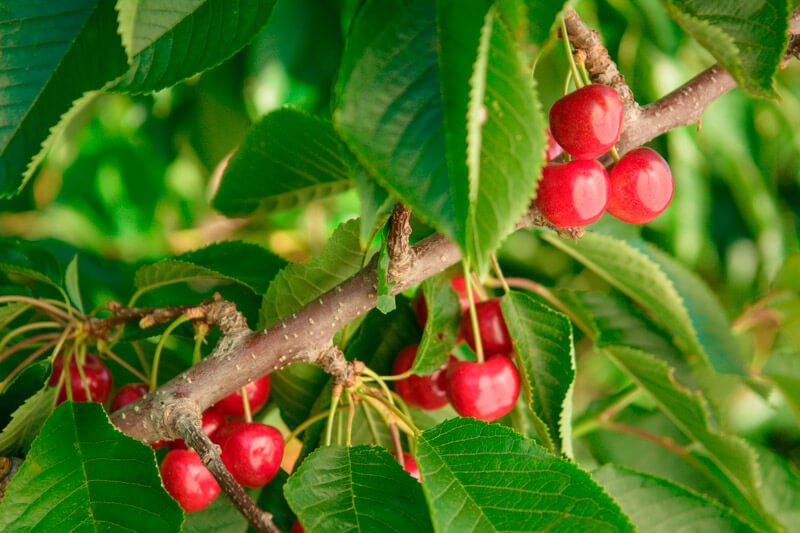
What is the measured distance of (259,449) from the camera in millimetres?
578

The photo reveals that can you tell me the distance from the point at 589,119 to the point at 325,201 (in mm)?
1100

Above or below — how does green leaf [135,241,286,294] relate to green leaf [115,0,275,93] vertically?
below

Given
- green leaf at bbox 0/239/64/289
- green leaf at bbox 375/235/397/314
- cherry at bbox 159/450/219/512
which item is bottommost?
cherry at bbox 159/450/219/512

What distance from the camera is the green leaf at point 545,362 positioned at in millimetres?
583

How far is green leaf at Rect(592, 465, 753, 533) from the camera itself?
670 millimetres

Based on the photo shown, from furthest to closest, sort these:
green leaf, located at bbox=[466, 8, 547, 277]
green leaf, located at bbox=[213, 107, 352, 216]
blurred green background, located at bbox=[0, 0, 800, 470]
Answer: blurred green background, located at bbox=[0, 0, 800, 470]
green leaf, located at bbox=[213, 107, 352, 216]
green leaf, located at bbox=[466, 8, 547, 277]

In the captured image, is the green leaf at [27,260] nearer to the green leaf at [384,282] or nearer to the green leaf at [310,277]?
the green leaf at [310,277]

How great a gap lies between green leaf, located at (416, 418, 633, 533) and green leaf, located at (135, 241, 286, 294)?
0.28m

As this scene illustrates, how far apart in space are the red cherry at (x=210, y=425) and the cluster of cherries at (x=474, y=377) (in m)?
0.20

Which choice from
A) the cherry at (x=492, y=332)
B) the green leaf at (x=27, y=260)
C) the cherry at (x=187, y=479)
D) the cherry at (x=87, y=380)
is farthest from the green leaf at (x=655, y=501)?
the green leaf at (x=27, y=260)

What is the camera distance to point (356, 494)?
0.51m

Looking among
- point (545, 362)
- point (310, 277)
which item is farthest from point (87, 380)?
point (545, 362)

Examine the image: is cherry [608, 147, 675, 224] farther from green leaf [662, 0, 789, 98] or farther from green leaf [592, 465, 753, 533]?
green leaf [592, 465, 753, 533]

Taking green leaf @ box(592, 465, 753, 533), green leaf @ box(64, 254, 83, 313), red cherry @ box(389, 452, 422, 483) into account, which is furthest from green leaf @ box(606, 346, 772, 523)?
green leaf @ box(64, 254, 83, 313)
